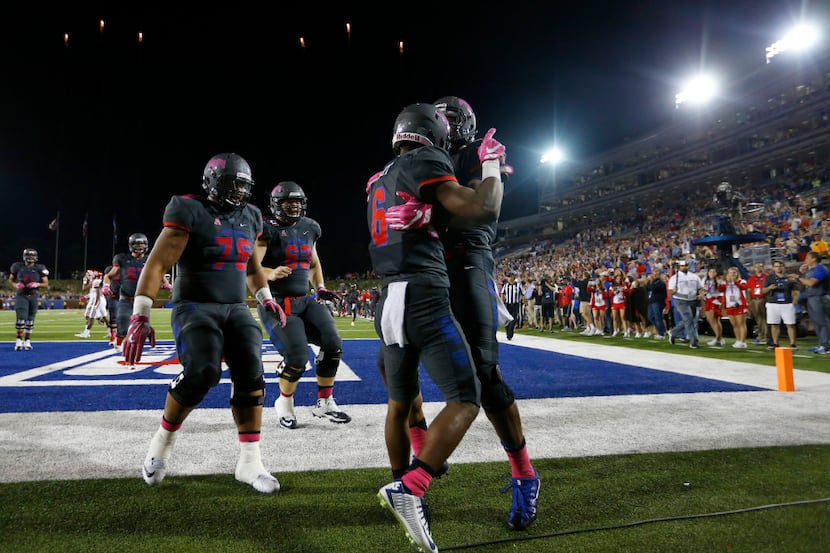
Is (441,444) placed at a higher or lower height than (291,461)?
higher

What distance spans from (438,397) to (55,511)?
3788 mm

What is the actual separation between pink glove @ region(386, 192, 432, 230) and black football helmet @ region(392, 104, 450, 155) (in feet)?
1.17

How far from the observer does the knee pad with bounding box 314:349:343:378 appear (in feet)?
16.3

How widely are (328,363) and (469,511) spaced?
2.63 meters

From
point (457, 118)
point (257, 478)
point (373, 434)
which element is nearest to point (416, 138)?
point (457, 118)

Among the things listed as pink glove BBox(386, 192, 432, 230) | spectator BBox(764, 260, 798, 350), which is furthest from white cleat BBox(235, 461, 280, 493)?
spectator BBox(764, 260, 798, 350)

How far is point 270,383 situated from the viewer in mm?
6887

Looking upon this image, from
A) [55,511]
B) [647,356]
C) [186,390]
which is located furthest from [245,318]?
[647,356]

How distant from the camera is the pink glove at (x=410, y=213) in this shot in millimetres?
2482

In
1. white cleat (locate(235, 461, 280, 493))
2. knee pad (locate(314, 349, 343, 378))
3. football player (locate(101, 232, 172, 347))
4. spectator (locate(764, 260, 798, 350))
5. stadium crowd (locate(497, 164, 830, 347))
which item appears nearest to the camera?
white cleat (locate(235, 461, 280, 493))

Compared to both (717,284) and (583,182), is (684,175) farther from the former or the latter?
(717,284)

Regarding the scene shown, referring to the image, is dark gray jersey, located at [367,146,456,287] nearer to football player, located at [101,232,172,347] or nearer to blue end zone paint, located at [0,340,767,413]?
blue end zone paint, located at [0,340,767,413]

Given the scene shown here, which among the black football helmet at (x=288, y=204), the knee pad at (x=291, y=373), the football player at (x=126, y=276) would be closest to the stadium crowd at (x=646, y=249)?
the black football helmet at (x=288, y=204)

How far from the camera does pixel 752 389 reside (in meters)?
6.08
